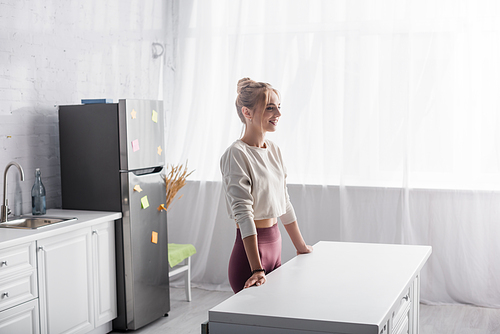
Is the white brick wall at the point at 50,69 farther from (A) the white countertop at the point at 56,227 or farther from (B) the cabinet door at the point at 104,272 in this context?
(B) the cabinet door at the point at 104,272

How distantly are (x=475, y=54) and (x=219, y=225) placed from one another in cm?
245

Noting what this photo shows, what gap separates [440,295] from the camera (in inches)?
159

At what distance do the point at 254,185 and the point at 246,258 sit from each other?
0.96 ft

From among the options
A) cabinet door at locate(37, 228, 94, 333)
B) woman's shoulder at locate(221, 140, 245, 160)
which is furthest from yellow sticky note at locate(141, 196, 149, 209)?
woman's shoulder at locate(221, 140, 245, 160)

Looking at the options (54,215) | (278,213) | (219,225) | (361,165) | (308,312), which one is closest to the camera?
(308,312)

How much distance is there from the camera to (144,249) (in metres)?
3.47

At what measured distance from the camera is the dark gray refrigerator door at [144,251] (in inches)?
131

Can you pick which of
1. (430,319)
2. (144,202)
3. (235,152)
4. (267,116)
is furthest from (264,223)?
(430,319)

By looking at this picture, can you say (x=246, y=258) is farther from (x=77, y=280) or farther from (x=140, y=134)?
(x=140, y=134)

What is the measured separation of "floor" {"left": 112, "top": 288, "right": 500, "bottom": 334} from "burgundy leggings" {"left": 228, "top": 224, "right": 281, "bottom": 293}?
155 centimetres

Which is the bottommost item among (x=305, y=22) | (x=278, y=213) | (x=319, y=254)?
(x=319, y=254)

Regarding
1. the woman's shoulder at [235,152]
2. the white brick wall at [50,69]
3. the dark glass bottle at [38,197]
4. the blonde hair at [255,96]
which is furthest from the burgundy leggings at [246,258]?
the white brick wall at [50,69]

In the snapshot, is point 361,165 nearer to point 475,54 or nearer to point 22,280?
point 475,54

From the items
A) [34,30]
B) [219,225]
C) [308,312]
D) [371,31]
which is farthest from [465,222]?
[34,30]
